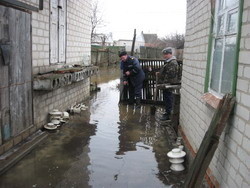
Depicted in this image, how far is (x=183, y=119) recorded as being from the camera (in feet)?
18.4

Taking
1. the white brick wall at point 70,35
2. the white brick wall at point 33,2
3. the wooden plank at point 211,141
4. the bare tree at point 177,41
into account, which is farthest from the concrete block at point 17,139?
the bare tree at point 177,41

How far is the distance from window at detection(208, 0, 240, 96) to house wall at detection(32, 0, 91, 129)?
3.58m

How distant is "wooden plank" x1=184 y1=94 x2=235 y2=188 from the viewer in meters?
2.70

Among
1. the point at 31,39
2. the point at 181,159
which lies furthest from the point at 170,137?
the point at 31,39

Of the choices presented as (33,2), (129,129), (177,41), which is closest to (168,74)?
(129,129)

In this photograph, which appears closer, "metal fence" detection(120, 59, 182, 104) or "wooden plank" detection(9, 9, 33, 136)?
"wooden plank" detection(9, 9, 33, 136)

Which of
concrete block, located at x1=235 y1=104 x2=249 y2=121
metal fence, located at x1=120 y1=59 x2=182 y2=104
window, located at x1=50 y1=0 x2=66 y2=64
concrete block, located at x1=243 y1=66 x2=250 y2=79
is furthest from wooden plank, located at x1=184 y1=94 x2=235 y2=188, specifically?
metal fence, located at x1=120 y1=59 x2=182 y2=104

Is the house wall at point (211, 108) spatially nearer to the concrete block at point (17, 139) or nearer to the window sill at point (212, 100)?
the window sill at point (212, 100)

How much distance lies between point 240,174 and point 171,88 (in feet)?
15.4

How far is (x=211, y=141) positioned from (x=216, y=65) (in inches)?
46.2

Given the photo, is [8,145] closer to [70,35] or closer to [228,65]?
[228,65]

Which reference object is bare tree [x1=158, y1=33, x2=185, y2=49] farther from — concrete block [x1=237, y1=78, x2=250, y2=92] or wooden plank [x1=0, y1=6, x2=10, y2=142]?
concrete block [x1=237, y1=78, x2=250, y2=92]

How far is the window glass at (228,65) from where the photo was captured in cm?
293

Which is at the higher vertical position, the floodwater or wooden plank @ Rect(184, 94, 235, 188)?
wooden plank @ Rect(184, 94, 235, 188)
